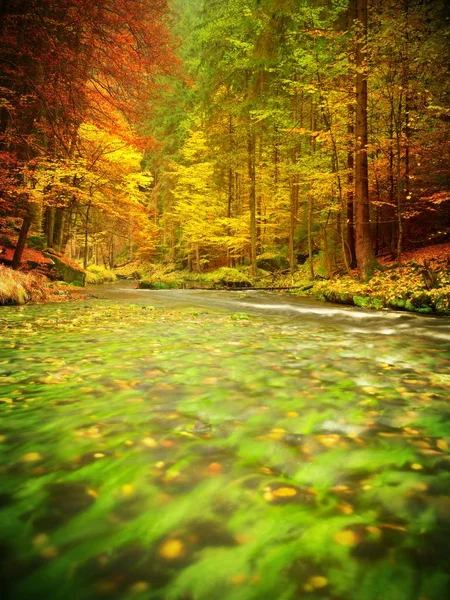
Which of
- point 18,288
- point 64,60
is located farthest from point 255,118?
point 18,288

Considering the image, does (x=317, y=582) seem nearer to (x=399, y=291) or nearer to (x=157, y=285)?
(x=399, y=291)

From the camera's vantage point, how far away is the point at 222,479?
2.02m

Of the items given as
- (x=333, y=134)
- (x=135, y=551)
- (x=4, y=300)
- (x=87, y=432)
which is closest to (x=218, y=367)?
(x=87, y=432)

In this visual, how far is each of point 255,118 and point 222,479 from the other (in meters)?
20.3

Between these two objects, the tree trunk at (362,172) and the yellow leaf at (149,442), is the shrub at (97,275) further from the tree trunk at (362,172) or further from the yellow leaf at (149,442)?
the yellow leaf at (149,442)

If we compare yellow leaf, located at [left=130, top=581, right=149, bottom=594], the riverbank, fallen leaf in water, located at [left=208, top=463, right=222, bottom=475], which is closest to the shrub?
the riverbank

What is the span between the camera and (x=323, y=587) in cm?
134

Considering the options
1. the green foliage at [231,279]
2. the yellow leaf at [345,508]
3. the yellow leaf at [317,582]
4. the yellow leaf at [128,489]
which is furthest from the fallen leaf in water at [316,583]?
the green foliage at [231,279]

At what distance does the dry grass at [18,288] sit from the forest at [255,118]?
1.69 metres

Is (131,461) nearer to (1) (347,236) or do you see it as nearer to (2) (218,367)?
(2) (218,367)

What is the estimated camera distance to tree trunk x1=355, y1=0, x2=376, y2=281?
11692 mm

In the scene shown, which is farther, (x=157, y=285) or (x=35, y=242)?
(x=157, y=285)

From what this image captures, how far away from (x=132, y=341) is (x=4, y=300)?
5699 millimetres

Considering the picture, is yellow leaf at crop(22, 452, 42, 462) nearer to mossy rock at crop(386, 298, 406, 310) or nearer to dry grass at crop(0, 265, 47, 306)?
dry grass at crop(0, 265, 47, 306)
